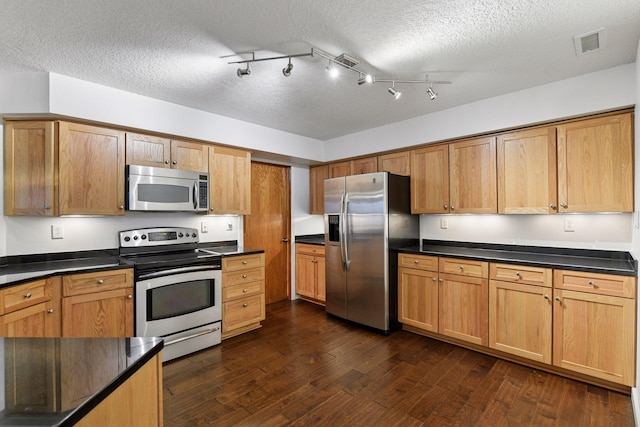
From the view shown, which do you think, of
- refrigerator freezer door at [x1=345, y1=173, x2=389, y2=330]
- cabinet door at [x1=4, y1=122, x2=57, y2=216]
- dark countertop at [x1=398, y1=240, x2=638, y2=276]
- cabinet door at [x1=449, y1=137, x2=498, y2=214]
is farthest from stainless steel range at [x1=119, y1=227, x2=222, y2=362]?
cabinet door at [x1=449, y1=137, x2=498, y2=214]

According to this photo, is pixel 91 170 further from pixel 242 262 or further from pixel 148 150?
pixel 242 262

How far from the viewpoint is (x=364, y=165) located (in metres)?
4.20

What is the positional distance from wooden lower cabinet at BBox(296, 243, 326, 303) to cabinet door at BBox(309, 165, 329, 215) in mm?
649

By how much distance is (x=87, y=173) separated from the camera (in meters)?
2.65

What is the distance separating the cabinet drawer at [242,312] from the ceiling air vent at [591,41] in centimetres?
350

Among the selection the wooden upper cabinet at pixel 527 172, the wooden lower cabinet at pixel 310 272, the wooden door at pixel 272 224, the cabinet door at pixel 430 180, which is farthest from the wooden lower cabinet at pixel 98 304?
the wooden upper cabinet at pixel 527 172

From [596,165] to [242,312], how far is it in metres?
3.52

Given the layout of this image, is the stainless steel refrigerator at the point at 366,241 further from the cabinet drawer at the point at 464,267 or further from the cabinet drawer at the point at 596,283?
the cabinet drawer at the point at 596,283

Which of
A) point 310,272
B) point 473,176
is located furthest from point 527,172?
point 310,272

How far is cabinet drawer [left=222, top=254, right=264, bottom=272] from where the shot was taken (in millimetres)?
3254

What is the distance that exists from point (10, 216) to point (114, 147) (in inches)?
39.5

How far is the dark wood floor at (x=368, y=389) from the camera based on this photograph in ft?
6.59

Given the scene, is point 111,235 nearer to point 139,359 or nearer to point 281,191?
point 281,191

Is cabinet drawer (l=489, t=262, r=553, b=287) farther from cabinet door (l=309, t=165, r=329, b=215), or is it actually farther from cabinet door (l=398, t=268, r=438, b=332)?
cabinet door (l=309, t=165, r=329, b=215)
